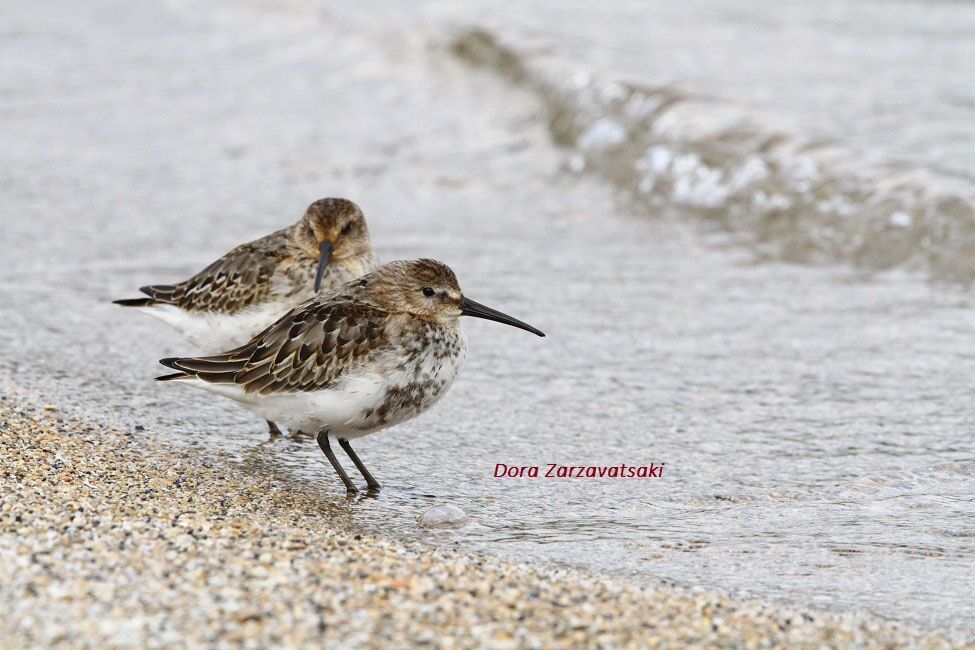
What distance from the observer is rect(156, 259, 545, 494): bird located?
16.4 ft

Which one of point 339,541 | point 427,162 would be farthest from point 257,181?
point 339,541

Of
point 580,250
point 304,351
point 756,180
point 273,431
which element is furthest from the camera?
point 756,180

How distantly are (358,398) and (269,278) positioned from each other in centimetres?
123

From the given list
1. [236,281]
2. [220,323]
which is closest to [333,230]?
[236,281]

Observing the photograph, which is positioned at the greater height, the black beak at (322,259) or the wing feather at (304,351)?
the black beak at (322,259)

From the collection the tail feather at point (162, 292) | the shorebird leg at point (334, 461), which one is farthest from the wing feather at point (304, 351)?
the tail feather at point (162, 292)

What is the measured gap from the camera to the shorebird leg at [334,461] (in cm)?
521

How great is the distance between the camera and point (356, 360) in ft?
16.5

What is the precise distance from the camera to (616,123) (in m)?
12.3

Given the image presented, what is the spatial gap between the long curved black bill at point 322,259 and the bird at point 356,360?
1.66ft

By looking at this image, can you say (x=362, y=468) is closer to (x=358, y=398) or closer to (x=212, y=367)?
(x=358, y=398)

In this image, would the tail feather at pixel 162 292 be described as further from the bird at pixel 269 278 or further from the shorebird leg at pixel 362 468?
the shorebird leg at pixel 362 468

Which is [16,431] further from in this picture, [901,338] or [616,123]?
[616,123]

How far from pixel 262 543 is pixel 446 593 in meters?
0.67
